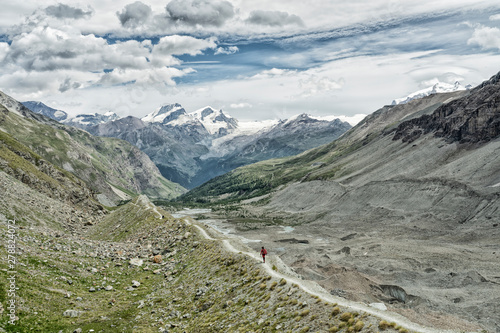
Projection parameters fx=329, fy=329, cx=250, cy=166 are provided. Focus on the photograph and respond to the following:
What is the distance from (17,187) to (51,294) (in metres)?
61.5

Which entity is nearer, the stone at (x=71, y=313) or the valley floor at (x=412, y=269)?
the stone at (x=71, y=313)

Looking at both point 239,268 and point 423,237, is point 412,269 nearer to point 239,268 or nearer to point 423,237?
point 423,237

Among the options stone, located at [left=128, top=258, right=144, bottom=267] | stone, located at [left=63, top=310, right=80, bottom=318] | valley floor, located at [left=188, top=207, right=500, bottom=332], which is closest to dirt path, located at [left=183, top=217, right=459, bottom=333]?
valley floor, located at [left=188, top=207, right=500, bottom=332]

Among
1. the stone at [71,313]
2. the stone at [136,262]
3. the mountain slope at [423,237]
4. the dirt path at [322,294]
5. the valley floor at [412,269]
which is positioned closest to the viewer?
the dirt path at [322,294]

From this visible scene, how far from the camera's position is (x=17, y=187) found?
8012 centimetres

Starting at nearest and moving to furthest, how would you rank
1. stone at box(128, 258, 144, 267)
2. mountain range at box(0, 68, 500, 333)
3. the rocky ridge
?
the rocky ridge
mountain range at box(0, 68, 500, 333)
stone at box(128, 258, 144, 267)

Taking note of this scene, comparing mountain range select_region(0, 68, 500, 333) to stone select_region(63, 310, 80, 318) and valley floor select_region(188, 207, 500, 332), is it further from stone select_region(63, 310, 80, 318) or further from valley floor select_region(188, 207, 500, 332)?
valley floor select_region(188, 207, 500, 332)

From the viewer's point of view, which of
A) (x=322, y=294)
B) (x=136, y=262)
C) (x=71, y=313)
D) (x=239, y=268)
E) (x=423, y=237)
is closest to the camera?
(x=71, y=313)

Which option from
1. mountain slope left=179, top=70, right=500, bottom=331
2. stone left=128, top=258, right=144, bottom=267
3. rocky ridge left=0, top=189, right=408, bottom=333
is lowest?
mountain slope left=179, top=70, right=500, bottom=331

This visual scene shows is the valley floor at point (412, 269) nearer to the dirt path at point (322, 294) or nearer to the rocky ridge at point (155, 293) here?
the dirt path at point (322, 294)

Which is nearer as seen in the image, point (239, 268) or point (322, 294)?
point (322, 294)

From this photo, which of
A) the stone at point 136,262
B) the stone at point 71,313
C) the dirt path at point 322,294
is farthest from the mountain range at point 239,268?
the stone at point 136,262

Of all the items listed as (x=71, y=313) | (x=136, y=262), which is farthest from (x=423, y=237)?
(x=71, y=313)

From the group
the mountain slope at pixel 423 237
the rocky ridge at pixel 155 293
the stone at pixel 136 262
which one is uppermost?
the rocky ridge at pixel 155 293
